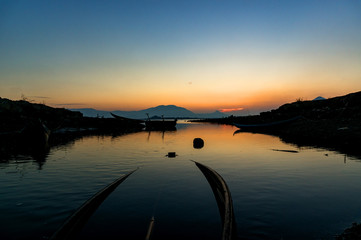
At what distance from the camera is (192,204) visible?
30.5 ft

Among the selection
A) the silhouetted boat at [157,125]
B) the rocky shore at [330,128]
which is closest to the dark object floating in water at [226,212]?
the rocky shore at [330,128]

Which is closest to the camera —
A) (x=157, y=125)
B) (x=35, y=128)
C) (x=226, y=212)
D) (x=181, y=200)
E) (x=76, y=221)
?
(x=226, y=212)

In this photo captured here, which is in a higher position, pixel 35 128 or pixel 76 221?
pixel 35 128

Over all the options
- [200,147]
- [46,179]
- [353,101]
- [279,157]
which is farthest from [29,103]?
[353,101]

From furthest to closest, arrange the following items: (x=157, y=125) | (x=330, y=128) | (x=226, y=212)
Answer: (x=157, y=125) < (x=330, y=128) < (x=226, y=212)

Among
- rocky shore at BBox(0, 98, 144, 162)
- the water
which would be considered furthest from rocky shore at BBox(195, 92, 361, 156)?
rocky shore at BBox(0, 98, 144, 162)

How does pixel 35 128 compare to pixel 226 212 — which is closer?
pixel 226 212

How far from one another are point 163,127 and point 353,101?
55260 mm

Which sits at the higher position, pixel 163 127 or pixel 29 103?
pixel 29 103

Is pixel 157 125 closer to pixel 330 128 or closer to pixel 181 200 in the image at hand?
pixel 330 128

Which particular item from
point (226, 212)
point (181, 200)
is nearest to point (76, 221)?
Answer: point (226, 212)

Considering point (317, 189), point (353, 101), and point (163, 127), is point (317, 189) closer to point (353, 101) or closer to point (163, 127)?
point (353, 101)

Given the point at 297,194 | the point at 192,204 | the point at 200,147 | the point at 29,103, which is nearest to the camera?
the point at 192,204

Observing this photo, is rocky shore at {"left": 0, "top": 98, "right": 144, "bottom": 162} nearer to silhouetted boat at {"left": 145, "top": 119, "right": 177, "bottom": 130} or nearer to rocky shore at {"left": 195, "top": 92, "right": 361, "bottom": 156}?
silhouetted boat at {"left": 145, "top": 119, "right": 177, "bottom": 130}
